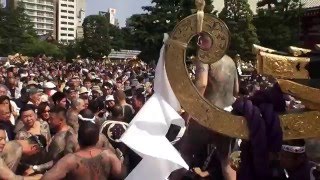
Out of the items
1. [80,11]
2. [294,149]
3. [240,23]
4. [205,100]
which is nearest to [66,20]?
[80,11]

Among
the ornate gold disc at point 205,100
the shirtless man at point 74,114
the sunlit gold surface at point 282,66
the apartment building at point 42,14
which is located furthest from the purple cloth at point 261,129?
the apartment building at point 42,14

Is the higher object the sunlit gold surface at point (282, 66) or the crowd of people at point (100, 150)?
the sunlit gold surface at point (282, 66)

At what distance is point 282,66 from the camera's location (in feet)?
8.49

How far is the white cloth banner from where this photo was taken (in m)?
2.89

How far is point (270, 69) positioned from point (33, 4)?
15850cm

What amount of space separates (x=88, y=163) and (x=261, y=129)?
Result: 246cm

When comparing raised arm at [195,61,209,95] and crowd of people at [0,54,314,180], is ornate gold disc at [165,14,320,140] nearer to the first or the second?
crowd of people at [0,54,314,180]

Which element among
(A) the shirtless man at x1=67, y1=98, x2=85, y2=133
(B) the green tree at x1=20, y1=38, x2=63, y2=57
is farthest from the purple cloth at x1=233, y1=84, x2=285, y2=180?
(B) the green tree at x1=20, y1=38, x2=63, y2=57

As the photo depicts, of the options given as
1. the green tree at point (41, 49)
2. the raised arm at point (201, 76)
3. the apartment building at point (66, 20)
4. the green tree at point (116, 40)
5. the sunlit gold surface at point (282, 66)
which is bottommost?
the green tree at point (41, 49)

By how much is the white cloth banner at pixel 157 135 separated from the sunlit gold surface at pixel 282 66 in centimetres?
53

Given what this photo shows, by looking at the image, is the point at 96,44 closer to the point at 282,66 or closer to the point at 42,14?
the point at 282,66

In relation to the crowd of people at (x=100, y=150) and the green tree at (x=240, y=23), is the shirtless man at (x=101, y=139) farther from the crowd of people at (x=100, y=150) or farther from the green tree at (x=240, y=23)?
the green tree at (x=240, y=23)

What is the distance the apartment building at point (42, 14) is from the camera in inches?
6045

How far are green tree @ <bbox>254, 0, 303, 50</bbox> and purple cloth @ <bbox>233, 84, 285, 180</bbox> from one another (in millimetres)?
31281
